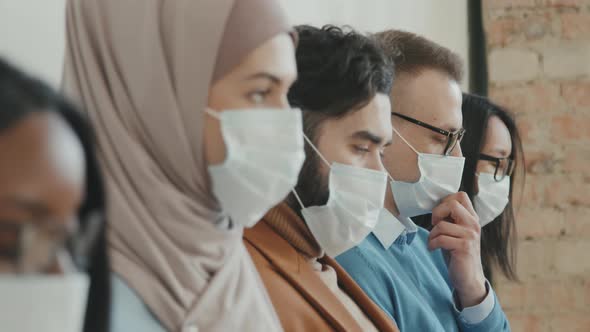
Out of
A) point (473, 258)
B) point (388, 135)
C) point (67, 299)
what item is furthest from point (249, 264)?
point (473, 258)

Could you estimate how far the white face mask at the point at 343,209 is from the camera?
161 cm

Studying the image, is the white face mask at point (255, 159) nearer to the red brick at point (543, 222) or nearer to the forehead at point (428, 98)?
the forehead at point (428, 98)

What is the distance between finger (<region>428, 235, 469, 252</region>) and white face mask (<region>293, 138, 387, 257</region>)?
0.52m

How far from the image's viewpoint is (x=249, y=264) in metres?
1.35

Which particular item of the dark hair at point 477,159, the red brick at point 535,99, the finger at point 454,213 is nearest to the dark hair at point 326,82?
the finger at point 454,213

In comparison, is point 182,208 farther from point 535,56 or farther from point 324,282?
point 535,56

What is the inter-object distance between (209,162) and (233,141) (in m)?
0.04

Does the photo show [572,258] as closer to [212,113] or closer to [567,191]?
[567,191]

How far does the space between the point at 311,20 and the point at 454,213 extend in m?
0.58

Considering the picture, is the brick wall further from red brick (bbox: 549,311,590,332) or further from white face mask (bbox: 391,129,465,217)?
white face mask (bbox: 391,129,465,217)

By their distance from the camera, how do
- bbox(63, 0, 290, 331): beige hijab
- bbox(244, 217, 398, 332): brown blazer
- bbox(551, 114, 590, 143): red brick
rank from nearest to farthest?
1. bbox(63, 0, 290, 331): beige hijab
2. bbox(244, 217, 398, 332): brown blazer
3. bbox(551, 114, 590, 143): red brick

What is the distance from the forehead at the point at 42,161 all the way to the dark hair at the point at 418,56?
140 cm

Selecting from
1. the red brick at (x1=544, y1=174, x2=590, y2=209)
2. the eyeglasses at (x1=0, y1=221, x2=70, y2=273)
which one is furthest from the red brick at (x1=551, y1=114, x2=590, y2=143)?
the eyeglasses at (x1=0, y1=221, x2=70, y2=273)

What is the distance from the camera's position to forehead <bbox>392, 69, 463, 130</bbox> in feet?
6.80
